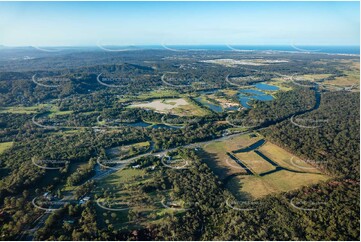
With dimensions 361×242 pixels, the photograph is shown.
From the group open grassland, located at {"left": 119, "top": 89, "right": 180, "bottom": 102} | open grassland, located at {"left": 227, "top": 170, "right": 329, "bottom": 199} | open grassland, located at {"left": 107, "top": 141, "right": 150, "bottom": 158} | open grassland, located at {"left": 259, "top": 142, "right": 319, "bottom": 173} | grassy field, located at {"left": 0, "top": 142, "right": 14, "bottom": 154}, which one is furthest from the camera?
open grassland, located at {"left": 119, "top": 89, "right": 180, "bottom": 102}

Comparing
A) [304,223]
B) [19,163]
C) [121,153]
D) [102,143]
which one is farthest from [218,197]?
[19,163]

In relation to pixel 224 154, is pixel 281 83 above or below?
above

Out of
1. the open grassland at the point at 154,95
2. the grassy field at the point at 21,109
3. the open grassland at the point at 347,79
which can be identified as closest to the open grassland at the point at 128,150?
the grassy field at the point at 21,109

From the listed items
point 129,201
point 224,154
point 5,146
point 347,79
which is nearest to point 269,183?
point 224,154

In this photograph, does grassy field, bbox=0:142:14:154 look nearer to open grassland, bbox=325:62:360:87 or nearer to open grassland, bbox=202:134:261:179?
open grassland, bbox=202:134:261:179

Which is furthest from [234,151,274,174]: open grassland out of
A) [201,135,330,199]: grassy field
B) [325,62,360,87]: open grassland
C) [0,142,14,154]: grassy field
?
[325,62,360,87]: open grassland

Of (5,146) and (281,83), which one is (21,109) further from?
(281,83)

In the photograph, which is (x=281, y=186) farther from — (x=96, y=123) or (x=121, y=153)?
(x=96, y=123)

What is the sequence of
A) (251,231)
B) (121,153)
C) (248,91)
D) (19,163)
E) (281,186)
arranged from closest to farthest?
(251,231) → (281,186) → (19,163) → (121,153) → (248,91)
